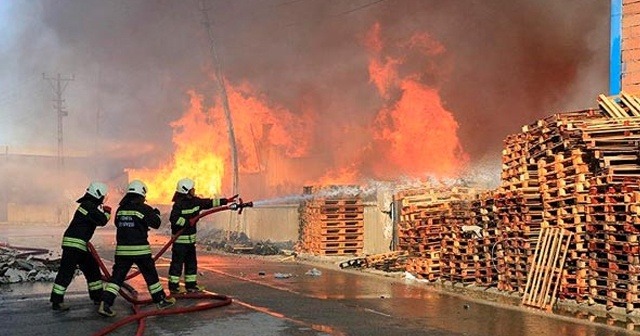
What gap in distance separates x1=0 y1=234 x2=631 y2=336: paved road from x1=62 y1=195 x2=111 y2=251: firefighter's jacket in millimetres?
917

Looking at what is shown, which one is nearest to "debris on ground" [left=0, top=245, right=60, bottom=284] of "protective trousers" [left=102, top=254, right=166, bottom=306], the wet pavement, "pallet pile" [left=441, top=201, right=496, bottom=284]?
the wet pavement

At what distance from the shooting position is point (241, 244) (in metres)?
25.3

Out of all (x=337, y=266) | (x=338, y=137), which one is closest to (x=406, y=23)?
(x=338, y=137)

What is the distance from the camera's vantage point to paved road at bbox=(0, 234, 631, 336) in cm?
765

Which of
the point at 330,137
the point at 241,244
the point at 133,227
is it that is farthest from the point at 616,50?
the point at 330,137

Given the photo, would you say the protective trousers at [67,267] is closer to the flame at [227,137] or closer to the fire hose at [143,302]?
the fire hose at [143,302]

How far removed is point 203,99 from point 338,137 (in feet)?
26.5

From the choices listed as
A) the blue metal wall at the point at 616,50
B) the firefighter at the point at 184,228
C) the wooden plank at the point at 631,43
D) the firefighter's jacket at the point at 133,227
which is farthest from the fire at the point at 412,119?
the firefighter's jacket at the point at 133,227

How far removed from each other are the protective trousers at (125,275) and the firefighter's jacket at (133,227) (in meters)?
0.08

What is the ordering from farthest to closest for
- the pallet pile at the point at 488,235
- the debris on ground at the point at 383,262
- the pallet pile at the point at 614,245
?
the debris on ground at the point at 383,262 < the pallet pile at the point at 488,235 < the pallet pile at the point at 614,245

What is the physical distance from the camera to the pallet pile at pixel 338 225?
19.5 meters

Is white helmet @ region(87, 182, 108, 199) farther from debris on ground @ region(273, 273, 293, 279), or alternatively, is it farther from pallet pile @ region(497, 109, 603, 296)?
pallet pile @ region(497, 109, 603, 296)

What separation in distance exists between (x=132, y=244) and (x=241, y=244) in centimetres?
1695

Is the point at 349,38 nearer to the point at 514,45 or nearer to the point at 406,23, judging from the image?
the point at 406,23
